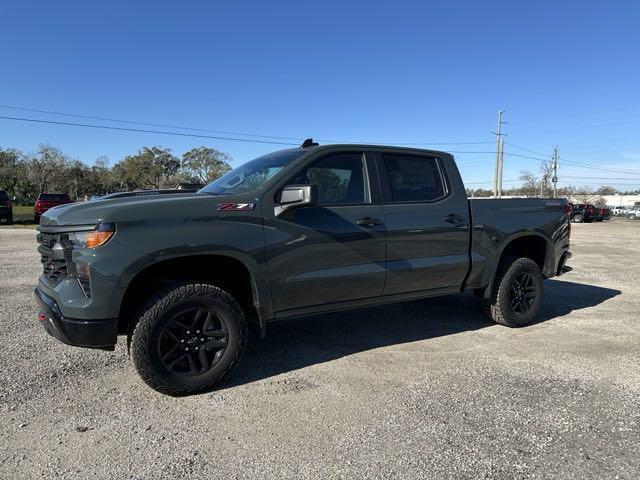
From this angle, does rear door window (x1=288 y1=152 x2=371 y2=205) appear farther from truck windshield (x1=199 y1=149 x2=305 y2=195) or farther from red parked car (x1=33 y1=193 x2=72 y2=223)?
red parked car (x1=33 y1=193 x2=72 y2=223)

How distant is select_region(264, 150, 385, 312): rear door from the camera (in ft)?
12.1

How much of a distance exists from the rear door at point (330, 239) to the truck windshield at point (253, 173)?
219 millimetres

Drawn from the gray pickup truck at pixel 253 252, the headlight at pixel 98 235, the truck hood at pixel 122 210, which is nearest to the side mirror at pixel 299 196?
the gray pickup truck at pixel 253 252

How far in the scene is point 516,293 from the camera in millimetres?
5270

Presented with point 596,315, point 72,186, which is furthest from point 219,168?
point 596,315

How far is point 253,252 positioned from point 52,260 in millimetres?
1474

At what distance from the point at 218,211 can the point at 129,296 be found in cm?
92

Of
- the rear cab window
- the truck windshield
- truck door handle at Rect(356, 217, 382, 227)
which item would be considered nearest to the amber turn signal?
the truck windshield

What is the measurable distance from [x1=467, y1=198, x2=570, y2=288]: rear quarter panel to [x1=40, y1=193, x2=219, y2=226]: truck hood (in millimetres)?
2806

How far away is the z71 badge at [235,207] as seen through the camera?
11.5ft

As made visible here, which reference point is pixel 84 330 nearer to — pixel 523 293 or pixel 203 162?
pixel 523 293

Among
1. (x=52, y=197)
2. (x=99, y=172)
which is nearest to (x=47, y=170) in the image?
(x=99, y=172)

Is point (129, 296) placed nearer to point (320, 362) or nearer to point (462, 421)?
point (320, 362)

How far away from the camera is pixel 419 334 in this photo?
5027 millimetres
